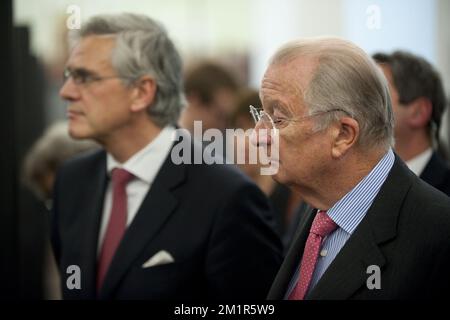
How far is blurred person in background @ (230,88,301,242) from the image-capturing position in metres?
3.95

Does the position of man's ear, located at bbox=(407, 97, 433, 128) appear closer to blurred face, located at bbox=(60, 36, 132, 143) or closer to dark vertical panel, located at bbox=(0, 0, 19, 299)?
blurred face, located at bbox=(60, 36, 132, 143)

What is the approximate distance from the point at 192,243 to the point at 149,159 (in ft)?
1.47

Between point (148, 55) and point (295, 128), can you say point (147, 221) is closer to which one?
point (148, 55)

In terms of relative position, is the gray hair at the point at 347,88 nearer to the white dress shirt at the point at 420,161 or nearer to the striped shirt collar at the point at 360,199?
the striped shirt collar at the point at 360,199

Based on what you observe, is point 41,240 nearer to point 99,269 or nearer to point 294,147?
point 99,269

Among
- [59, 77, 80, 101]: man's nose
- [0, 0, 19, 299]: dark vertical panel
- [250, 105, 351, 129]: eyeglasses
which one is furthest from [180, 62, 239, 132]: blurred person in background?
[250, 105, 351, 129]: eyeglasses

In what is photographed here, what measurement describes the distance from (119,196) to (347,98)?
117 cm

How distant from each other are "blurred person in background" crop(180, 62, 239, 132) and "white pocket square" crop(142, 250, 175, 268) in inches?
93.0

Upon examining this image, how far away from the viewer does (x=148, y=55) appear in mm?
3148

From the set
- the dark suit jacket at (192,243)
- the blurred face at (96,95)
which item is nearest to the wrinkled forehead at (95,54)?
the blurred face at (96,95)

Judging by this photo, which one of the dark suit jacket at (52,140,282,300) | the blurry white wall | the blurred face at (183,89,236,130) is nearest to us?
the dark suit jacket at (52,140,282,300)

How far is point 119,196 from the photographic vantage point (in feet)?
9.92

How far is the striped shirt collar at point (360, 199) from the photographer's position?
2.18 metres

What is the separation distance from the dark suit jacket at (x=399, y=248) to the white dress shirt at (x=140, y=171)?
107 centimetres
